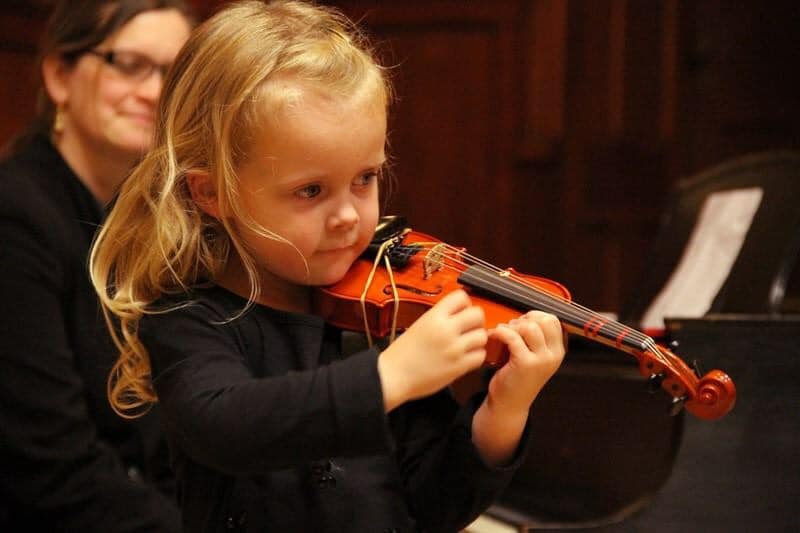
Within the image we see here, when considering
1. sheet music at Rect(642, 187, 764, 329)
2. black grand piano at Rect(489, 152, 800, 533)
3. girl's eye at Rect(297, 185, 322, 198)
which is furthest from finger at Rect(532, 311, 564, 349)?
sheet music at Rect(642, 187, 764, 329)

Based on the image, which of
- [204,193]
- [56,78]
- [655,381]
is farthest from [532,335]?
[56,78]

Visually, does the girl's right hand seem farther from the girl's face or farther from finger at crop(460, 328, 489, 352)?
the girl's face

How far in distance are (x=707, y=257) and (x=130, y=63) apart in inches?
39.8

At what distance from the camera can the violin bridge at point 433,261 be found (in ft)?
3.42

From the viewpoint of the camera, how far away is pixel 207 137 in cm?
99

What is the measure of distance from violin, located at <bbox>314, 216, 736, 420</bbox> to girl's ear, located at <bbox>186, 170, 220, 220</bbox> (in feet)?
0.43

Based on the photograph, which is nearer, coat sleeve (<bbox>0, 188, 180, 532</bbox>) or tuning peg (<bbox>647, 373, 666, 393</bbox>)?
tuning peg (<bbox>647, 373, 666, 393</bbox>)

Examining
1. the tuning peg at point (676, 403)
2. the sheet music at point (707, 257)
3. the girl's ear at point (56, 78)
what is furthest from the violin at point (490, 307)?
the girl's ear at point (56, 78)

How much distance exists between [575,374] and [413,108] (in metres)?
1.79

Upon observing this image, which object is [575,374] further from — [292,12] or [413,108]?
[413,108]

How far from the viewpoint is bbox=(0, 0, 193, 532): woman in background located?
158 cm

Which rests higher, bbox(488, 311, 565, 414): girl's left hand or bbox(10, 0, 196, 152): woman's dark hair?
bbox(488, 311, 565, 414): girl's left hand

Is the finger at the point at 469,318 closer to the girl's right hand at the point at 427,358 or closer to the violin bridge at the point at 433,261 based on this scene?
the girl's right hand at the point at 427,358

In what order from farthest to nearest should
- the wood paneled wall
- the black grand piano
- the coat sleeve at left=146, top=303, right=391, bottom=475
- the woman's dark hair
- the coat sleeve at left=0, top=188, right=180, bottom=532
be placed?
1. the wood paneled wall
2. the woman's dark hair
3. the coat sleeve at left=0, top=188, right=180, bottom=532
4. the black grand piano
5. the coat sleeve at left=146, top=303, right=391, bottom=475
